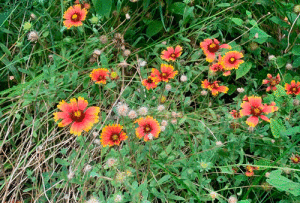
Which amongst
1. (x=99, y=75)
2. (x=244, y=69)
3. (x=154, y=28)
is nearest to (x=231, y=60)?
(x=244, y=69)

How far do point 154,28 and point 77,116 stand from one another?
0.86 metres

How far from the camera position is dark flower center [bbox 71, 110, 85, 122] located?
1095mm

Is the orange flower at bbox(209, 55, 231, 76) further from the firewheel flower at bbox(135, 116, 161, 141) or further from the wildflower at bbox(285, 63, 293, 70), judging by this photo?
the firewheel flower at bbox(135, 116, 161, 141)

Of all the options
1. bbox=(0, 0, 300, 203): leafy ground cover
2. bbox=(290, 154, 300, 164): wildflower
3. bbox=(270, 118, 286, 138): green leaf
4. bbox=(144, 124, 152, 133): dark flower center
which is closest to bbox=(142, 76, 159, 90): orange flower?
bbox=(0, 0, 300, 203): leafy ground cover

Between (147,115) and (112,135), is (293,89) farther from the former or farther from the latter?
(112,135)

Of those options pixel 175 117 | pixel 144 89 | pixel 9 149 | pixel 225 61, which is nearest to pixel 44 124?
pixel 9 149

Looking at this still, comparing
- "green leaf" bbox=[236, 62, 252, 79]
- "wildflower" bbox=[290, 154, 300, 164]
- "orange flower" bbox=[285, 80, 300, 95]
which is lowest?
"wildflower" bbox=[290, 154, 300, 164]

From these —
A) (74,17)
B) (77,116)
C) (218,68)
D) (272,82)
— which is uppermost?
(74,17)

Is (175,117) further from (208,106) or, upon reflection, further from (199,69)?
(199,69)

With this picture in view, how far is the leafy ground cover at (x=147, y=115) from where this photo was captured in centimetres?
121

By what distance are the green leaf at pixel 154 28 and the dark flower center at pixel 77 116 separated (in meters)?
0.82

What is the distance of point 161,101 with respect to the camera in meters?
1.49

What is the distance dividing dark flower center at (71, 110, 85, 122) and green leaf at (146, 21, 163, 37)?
32.1 inches

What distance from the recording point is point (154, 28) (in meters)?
1.77
